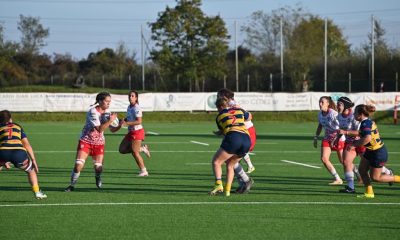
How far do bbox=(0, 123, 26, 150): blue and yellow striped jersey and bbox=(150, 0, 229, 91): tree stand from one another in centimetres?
4595

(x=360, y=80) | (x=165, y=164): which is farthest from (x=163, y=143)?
(x=360, y=80)

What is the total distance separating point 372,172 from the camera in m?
12.4

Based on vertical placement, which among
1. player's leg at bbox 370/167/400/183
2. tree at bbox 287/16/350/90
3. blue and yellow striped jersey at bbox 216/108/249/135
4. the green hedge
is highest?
tree at bbox 287/16/350/90

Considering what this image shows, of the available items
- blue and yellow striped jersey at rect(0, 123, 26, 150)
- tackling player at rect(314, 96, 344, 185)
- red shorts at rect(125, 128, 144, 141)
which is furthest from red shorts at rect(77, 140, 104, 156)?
tackling player at rect(314, 96, 344, 185)

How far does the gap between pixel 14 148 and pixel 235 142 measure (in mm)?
3536

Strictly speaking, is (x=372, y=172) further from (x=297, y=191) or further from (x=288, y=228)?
(x=288, y=228)

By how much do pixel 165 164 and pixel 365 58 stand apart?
1743 inches

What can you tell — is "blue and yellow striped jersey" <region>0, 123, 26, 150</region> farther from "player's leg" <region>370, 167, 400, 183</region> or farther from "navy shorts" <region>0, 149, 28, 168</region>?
"player's leg" <region>370, 167, 400, 183</region>

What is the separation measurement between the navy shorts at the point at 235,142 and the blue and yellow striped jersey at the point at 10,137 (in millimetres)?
3290

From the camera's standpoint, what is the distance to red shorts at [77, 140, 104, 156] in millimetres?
13266

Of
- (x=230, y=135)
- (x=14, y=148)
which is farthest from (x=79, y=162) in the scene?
(x=230, y=135)

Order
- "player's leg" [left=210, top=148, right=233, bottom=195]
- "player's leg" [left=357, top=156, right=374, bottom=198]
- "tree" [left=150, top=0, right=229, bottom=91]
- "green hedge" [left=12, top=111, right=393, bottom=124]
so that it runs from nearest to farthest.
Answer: "player's leg" [left=210, top=148, right=233, bottom=195] → "player's leg" [left=357, top=156, right=374, bottom=198] → "green hedge" [left=12, top=111, right=393, bottom=124] → "tree" [left=150, top=0, right=229, bottom=91]

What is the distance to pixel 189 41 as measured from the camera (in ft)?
192

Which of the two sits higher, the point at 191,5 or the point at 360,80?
the point at 191,5
